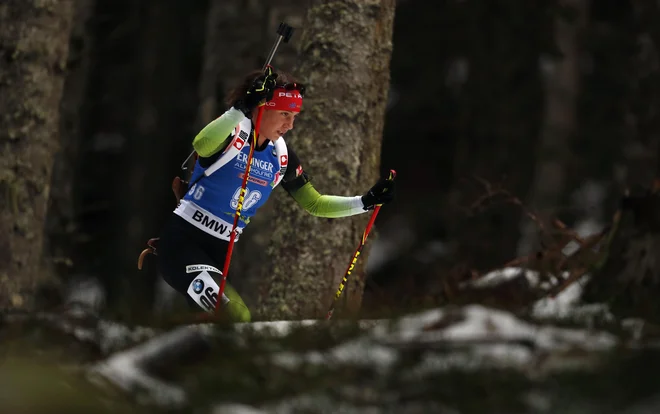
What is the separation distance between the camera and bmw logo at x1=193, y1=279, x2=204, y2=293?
26.9 feet

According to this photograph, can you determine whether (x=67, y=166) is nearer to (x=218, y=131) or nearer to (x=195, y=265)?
(x=195, y=265)

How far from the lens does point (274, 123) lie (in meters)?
8.36

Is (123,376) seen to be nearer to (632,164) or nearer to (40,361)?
(40,361)

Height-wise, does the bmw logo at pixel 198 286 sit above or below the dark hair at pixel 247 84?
below

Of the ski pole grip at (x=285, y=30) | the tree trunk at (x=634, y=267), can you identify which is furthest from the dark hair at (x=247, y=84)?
the tree trunk at (x=634, y=267)

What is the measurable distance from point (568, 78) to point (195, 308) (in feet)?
50.7

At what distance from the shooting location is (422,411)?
435cm

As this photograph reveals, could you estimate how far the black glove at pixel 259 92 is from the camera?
26.5 ft

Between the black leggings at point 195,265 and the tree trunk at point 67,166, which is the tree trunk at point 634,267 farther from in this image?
the tree trunk at point 67,166

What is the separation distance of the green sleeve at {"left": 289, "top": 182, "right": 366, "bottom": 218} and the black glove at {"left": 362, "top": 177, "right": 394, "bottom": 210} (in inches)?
4.2

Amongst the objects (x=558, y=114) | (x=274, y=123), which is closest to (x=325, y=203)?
(x=274, y=123)

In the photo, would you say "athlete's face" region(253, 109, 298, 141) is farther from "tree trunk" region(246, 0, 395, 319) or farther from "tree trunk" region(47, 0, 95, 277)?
"tree trunk" region(47, 0, 95, 277)

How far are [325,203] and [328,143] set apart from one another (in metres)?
0.53

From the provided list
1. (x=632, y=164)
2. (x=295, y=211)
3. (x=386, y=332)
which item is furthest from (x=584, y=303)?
(x=632, y=164)
